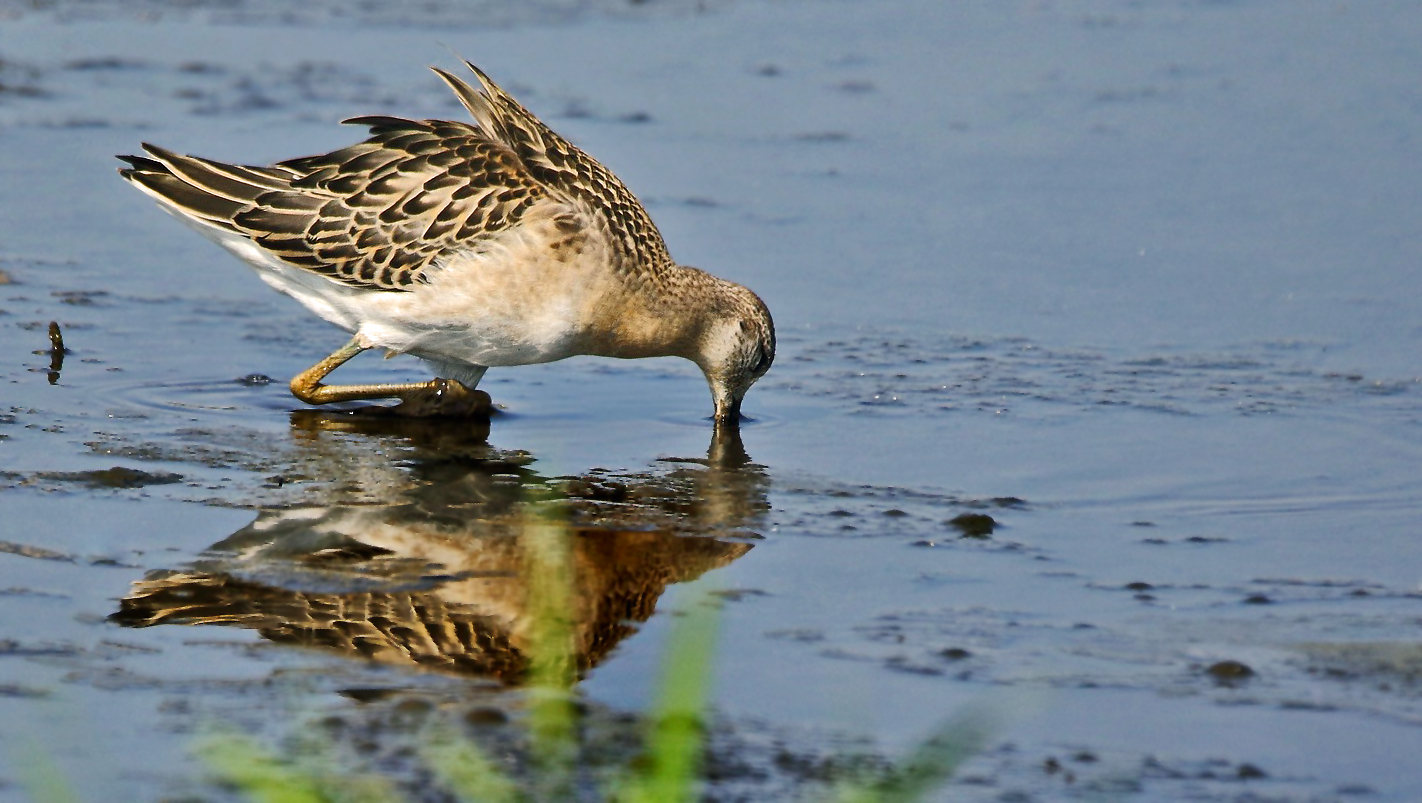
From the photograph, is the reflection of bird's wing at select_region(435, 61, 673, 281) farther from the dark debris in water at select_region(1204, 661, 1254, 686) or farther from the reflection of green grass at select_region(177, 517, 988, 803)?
the dark debris in water at select_region(1204, 661, 1254, 686)

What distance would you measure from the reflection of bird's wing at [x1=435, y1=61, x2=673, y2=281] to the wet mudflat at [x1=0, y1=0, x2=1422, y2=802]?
2.45ft

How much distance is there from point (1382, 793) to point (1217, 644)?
1037mm

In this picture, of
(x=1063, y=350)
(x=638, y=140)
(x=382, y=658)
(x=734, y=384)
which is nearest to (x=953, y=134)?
(x=638, y=140)

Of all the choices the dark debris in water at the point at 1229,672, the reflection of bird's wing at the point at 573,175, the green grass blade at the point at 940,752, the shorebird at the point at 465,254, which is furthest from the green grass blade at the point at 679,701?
the reflection of bird's wing at the point at 573,175

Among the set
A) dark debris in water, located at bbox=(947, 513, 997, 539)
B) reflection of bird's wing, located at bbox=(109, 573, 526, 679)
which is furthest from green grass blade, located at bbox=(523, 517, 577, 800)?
dark debris in water, located at bbox=(947, 513, 997, 539)

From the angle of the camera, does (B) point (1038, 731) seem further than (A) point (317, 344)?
No

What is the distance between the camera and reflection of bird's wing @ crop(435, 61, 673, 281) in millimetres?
8352

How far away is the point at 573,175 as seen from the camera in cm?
845

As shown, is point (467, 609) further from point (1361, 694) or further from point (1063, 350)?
point (1063, 350)

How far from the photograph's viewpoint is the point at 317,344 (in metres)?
9.36

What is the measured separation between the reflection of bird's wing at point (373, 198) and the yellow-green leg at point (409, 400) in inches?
16.9

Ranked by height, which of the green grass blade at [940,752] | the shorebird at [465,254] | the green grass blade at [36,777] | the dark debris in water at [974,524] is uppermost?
the shorebird at [465,254]

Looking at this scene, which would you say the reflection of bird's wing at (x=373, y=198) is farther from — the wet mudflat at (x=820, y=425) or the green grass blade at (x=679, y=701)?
the green grass blade at (x=679, y=701)

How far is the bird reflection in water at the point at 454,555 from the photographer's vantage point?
558 centimetres
